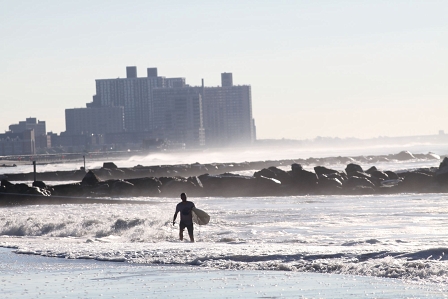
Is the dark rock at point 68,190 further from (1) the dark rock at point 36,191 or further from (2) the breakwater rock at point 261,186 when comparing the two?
(1) the dark rock at point 36,191

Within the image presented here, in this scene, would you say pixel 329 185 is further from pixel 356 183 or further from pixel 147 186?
pixel 147 186

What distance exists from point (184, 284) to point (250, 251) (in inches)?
140

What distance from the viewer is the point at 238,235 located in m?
19.2

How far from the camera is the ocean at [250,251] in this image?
38.8ft

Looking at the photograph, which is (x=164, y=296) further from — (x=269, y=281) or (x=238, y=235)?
(x=238, y=235)

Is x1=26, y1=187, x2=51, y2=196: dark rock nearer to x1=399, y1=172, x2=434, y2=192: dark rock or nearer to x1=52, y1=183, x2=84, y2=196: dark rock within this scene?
x1=52, y1=183, x2=84, y2=196: dark rock

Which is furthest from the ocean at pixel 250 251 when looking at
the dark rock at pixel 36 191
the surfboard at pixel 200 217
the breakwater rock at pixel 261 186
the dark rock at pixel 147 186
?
the dark rock at pixel 147 186

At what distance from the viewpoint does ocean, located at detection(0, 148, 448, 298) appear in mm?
11812

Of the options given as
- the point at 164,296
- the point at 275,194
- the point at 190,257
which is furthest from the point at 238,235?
the point at 275,194

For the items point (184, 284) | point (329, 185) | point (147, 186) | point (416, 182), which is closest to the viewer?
point (184, 284)

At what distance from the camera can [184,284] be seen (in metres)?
12.2

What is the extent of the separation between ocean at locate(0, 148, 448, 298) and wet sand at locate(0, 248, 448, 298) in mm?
16

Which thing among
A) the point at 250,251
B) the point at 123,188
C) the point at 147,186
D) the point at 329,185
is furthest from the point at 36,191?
the point at 250,251

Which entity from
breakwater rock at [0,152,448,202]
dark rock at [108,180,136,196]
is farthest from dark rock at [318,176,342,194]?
dark rock at [108,180,136,196]
